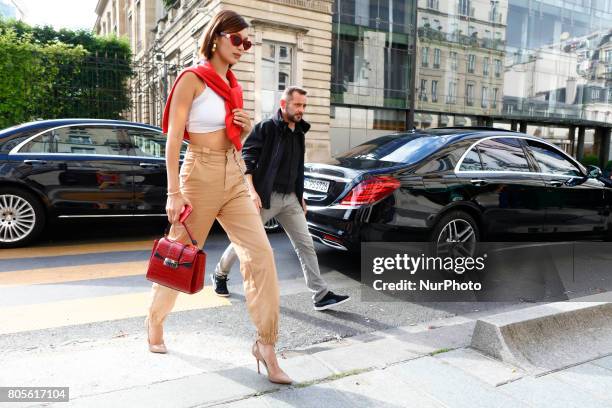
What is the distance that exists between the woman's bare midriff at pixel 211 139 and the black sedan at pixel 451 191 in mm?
2069

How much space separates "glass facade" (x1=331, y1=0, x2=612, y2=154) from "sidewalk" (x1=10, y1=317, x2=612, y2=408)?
20488 mm

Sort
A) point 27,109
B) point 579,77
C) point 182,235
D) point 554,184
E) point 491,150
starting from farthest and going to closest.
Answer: point 579,77, point 27,109, point 554,184, point 491,150, point 182,235

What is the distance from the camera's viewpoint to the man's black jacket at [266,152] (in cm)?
371

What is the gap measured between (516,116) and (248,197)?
Answer: 103 ft

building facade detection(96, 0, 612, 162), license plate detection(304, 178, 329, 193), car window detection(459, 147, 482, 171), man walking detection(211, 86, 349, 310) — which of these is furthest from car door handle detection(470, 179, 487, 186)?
building facade detection(96, 0, 612, 162)

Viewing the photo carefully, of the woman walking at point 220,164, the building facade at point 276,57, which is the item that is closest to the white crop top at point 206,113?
the woman walking at point 220,164

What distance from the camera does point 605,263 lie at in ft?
19.9

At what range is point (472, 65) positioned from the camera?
2819cm

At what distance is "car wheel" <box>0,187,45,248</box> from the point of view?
18.5 ft

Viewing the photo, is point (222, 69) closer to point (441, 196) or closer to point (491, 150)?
point (441, 196)

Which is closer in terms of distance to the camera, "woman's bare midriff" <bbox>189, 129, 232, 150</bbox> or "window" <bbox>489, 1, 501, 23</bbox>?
"woman's bare midriff" <bbox>189, 129, 232, 150</bbox>

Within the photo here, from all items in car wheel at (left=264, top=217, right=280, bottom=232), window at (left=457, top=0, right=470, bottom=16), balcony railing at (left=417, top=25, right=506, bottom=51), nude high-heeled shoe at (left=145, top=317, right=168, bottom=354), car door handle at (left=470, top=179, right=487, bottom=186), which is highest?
window at (left=457, top=0, right=470, bottom=16)

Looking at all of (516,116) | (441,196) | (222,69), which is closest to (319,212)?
(441,196)

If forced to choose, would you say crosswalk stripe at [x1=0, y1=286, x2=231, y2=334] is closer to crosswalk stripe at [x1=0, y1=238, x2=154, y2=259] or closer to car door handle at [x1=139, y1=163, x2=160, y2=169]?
crosswalk stripe at [x1=0, y1=238, x2=154, y2=259]
